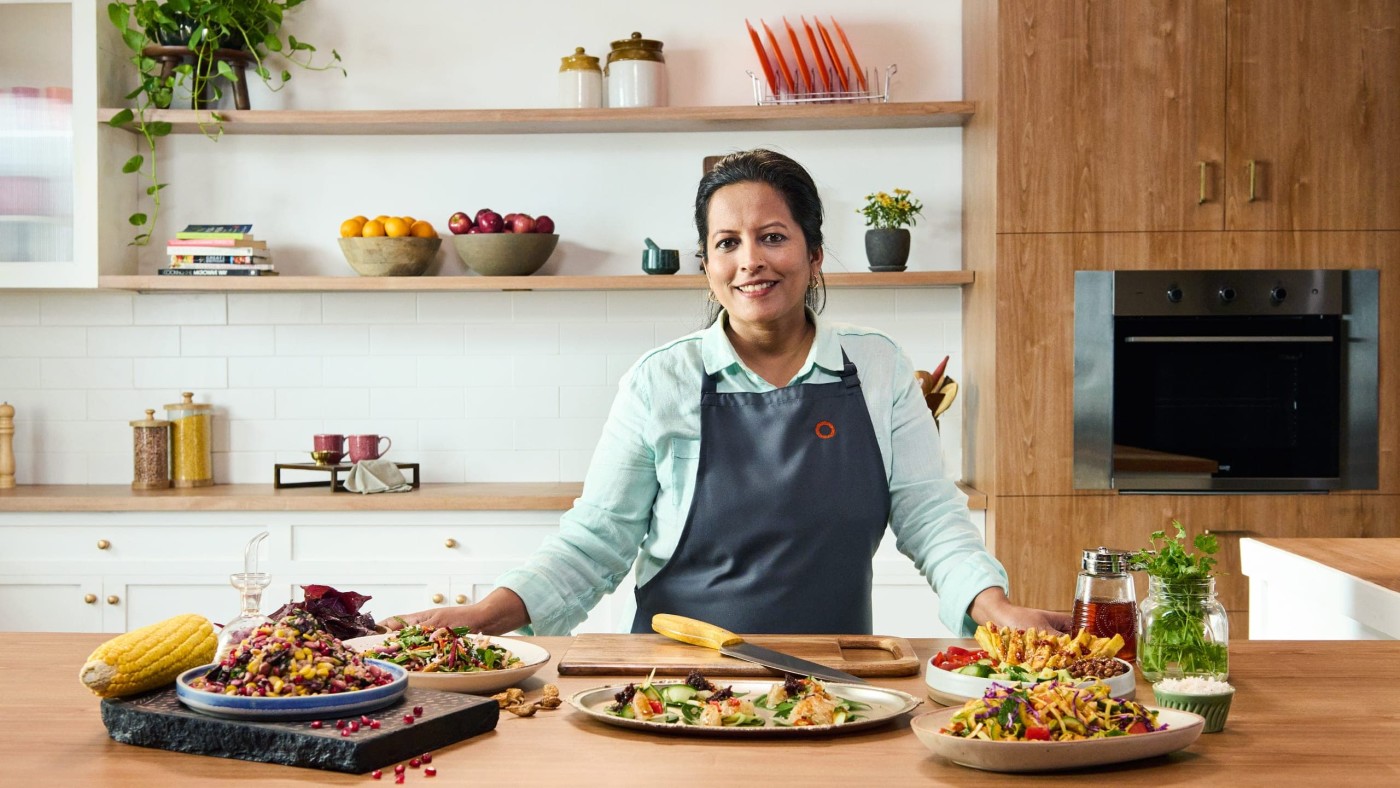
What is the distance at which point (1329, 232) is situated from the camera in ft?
12.1

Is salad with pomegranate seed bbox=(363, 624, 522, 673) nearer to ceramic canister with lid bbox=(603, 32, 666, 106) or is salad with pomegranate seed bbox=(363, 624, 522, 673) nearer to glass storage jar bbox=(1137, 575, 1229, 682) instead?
glass storage jar bbox=(1137, 575, 1229, 682)

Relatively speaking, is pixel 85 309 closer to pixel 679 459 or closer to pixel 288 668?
pixel 679 459

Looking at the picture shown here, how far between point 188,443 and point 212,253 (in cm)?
59

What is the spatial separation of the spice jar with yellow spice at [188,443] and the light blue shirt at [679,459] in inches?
91.8

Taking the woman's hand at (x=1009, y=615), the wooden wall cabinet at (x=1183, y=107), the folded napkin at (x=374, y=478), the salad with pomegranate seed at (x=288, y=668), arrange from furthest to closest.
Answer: the folded napkin at (x=374, y=478) < the wooden wall cabinet at (x=1183, y=107) < the woman's hand at (x=1009, y=615) < the salad with pomegranate seed at (x=288, y=668)

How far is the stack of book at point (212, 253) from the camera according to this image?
13.2 feet

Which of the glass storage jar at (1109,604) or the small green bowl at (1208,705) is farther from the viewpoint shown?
the glass storage jar at (1109,604)

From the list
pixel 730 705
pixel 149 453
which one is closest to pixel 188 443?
pixel 149 453

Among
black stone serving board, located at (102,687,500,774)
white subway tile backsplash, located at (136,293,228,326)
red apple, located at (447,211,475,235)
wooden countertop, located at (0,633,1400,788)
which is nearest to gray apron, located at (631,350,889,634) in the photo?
wooden countertop, located at (0,633,1400,788)

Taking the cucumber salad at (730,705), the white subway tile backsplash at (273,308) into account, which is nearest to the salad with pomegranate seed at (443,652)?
the cucumber salad at (730,705)

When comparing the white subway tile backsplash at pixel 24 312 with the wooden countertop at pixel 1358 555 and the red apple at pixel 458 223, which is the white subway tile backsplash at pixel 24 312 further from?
the wooden countertop at pixel 1358 555

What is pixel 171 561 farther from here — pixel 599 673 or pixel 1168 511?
pixel 1168 511

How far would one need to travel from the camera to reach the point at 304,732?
49.6 inches

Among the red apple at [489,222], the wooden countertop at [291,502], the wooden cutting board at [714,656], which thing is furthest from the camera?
the red apple at [489,222]
